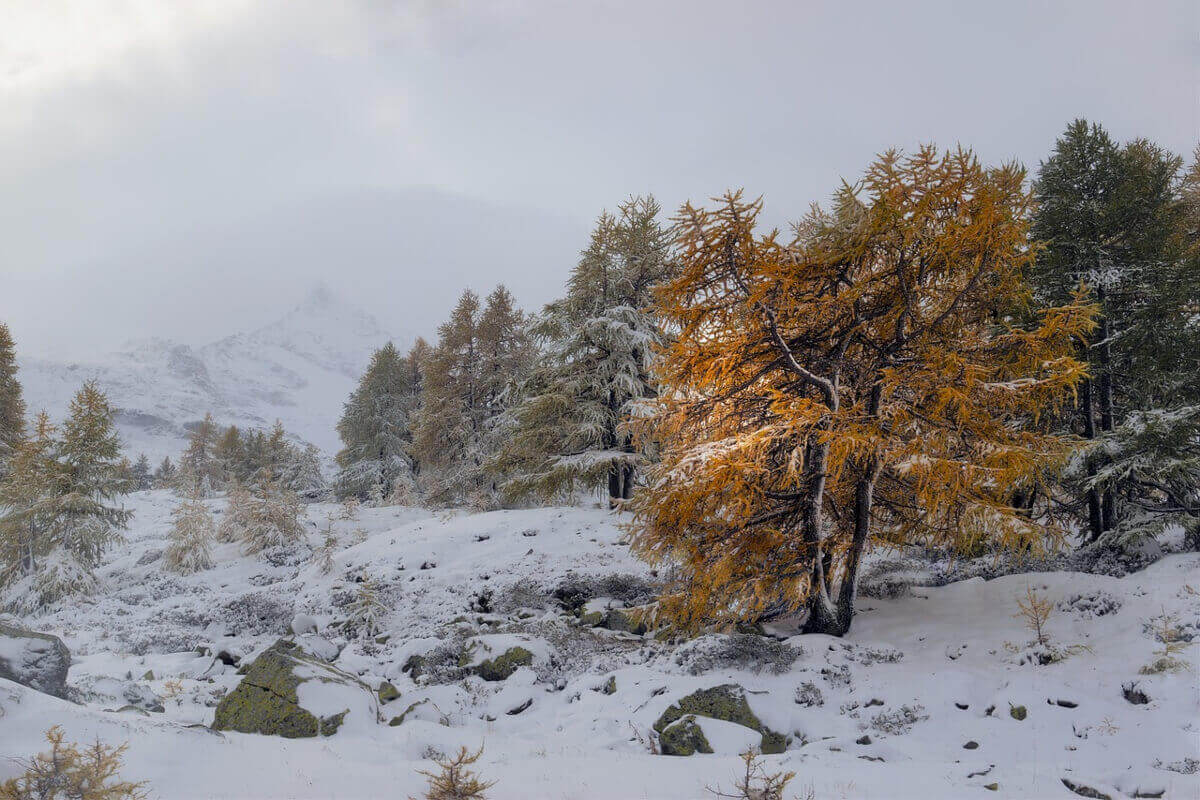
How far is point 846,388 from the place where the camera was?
9.46 metres

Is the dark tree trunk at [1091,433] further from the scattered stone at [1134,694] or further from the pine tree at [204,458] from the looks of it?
the pine tree at [204,458]

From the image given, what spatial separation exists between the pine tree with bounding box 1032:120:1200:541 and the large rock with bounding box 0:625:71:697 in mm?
16134

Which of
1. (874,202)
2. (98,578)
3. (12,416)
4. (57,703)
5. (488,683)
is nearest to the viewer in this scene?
(57,703)

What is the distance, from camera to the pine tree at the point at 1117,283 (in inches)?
409

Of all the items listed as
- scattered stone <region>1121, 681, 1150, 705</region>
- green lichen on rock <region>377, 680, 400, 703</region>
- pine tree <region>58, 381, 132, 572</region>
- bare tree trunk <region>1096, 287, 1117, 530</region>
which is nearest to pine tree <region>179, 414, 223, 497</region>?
pine tree <region>58, 381, 132, 572</region>

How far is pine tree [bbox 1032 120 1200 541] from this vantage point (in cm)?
1040

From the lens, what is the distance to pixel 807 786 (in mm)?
5422

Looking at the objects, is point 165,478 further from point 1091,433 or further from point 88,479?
point 1091,433

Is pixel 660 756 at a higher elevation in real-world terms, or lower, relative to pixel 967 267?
lower

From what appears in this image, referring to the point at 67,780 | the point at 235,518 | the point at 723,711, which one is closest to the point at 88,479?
the point at 235,518

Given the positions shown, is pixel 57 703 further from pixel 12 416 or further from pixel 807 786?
pixel 12 416

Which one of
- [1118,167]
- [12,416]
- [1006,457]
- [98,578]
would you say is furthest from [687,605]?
[12,416]

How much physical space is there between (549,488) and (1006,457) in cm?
1211

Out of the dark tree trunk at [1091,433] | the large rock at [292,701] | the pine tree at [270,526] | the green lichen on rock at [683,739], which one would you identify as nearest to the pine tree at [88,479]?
the pine tree at [270,526]
